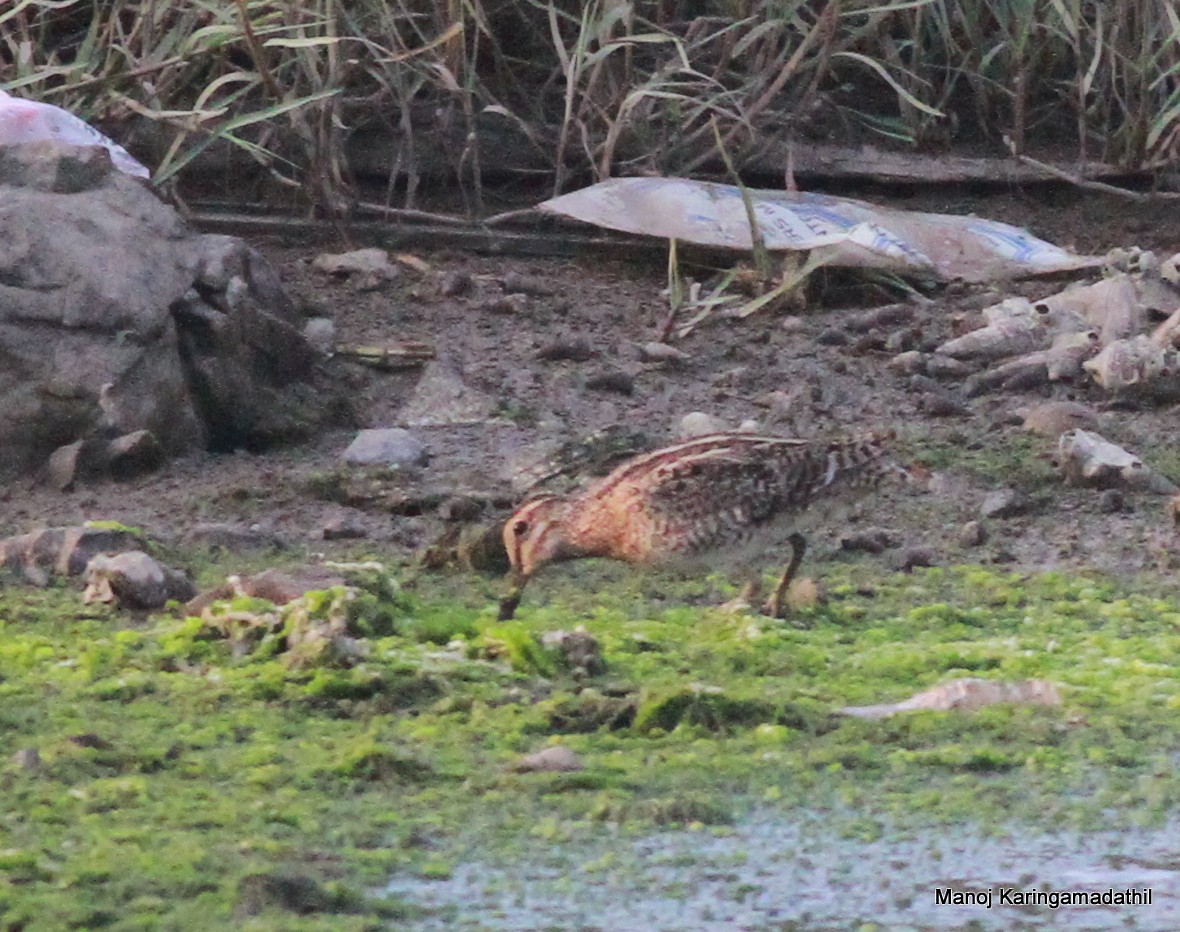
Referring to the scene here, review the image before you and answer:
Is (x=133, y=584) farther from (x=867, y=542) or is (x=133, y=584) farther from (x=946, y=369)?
(x=946, y=369)

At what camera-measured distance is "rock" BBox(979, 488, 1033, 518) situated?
6391mm

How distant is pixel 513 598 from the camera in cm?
538

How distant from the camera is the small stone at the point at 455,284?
7.99 m

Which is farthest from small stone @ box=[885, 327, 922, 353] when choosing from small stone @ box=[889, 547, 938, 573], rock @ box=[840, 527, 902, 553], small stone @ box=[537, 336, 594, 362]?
small stone @ box=[889, 547, 938, 573]

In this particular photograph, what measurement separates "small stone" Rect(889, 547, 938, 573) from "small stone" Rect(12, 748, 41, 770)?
267 cm

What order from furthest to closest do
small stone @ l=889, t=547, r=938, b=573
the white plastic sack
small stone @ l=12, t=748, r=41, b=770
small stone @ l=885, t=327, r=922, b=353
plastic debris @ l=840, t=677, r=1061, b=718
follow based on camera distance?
the white plastic sack
small stone @ l=885, t=327, r=922, b=353
small stone @ l=889, t=547, r=938, b=573
plastic debris @ l=840, t=677, r=1061, b=718
small stone @ l=12, t=748, r=41, b=770

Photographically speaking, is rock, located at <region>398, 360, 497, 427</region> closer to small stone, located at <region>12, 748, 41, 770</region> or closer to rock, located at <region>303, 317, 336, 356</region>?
rock, located at <region>303, 317, 336, 356</region>

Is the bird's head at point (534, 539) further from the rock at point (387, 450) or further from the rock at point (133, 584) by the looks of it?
the rock at point (387, 450)

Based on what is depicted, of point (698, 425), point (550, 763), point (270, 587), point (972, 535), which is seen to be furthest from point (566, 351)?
point (550, 763)

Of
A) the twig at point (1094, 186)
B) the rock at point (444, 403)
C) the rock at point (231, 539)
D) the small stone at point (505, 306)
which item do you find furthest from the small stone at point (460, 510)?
the twig at point (1094, 186)

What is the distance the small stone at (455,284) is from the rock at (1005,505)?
2335mm

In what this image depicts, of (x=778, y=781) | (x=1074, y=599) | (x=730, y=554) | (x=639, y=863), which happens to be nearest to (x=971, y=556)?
(x=1074, y=599)

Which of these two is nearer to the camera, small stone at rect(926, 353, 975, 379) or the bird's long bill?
the bird's long bill

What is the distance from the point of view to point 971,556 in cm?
611
